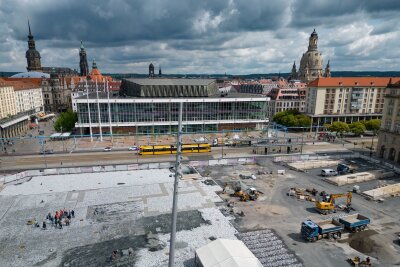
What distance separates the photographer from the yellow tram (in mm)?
81375

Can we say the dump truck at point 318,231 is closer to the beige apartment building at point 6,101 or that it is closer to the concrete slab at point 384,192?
the concrete slab at point 384,192

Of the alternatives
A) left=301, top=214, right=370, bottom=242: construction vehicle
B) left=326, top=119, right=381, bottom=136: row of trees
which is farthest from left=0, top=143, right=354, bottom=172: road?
left=301, top=214, right=370, bottom=242: construction vehicle

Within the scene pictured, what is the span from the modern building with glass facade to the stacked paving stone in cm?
7461

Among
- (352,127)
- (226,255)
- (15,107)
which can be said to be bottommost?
(226,255)

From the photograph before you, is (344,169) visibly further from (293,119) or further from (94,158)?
(94,158)

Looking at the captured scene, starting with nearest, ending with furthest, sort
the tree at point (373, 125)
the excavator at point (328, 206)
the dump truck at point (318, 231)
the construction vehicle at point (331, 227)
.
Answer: the dump truck at point (318, 231)
the construction vehicle at point (331, 227)
the excavator at point (328, 206)
the tree at point (373, 125)

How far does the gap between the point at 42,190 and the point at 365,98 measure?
13496 centimetres

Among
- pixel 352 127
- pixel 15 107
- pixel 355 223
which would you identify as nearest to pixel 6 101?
pixel 15 107

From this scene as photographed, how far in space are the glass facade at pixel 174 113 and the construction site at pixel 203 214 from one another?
42821 mm

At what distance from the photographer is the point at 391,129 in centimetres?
7669

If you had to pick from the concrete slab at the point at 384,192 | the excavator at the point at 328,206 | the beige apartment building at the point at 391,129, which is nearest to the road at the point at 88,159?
the concrete slab at the point at 384,192

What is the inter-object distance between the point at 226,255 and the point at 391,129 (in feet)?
229

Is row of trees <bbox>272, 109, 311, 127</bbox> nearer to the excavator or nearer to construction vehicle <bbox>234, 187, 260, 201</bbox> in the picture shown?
the excavator

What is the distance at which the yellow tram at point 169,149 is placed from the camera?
267ft
